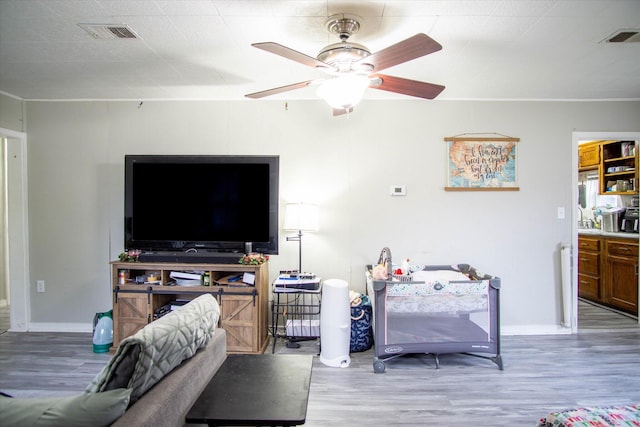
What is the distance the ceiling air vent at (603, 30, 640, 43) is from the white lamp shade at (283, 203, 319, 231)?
8.19ft

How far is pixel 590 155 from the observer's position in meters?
5.16

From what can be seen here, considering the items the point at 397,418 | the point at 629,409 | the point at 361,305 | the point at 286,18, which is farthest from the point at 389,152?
the point at 629,409

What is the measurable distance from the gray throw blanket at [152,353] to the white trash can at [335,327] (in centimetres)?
147

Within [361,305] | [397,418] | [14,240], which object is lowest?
[397,418]

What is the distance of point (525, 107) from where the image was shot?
11.9 feet

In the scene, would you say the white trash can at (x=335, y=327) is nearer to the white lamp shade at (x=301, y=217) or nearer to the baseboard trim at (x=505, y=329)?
the white lamp shade at (x=301, y=217)

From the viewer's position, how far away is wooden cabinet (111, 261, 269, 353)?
3045 millimetres

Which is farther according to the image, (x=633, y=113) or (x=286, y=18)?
(x=633, y=113)

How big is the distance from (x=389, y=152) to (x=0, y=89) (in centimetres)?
386

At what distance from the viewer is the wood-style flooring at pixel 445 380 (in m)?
2.22

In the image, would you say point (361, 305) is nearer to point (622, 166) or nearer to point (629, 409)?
point (629, 409)

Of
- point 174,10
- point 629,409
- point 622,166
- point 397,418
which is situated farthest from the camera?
point 622,166

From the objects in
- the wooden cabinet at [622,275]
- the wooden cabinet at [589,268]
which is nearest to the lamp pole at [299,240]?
the wooden cabinet at [622,275]

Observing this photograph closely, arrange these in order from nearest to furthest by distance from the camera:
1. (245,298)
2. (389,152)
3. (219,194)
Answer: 1. (245,298)
2. (219,194)
3. (389,152)
